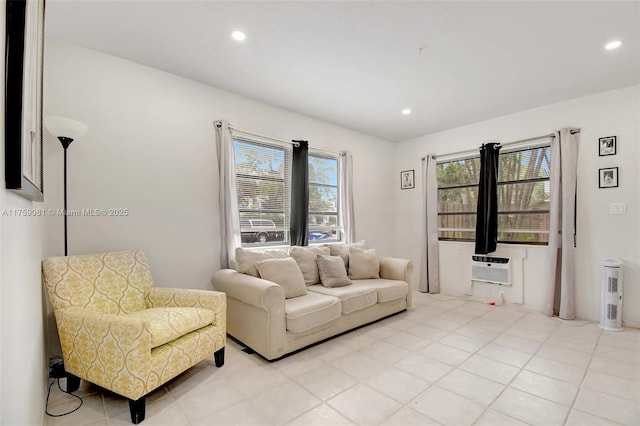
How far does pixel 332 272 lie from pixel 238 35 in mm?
2461

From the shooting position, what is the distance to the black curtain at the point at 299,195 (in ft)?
12.5

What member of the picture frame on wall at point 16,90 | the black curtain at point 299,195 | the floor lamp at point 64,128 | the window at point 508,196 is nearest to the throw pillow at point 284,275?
the black curtain at point 299,195

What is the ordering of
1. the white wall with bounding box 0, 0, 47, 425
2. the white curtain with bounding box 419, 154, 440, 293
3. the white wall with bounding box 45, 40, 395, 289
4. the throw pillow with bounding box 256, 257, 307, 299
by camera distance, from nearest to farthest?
the white wall with bounding box 0, 0, 47, 425
the white wall with bounding box 45, 40, 395, 289
the throw pillow with bounding box 256, 257, 307, 299
the white curtain with bounding box 419, 154, 440, 293

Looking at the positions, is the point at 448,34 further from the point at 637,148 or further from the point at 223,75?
the point at 637,148

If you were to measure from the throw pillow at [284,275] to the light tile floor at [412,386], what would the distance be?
1.81ft

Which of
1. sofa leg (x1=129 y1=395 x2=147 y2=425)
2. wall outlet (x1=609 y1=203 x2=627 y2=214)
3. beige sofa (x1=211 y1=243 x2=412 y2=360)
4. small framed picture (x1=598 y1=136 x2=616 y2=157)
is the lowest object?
sofa leg (x1=129 y1=395 x2=147 y2=425)

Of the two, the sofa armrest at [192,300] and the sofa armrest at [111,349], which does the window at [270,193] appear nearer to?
the sofa armrest at [192,300]

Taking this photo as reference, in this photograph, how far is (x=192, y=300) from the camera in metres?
2.36

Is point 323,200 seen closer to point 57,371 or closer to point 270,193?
point 270,193

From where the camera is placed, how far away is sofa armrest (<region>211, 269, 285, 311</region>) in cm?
244

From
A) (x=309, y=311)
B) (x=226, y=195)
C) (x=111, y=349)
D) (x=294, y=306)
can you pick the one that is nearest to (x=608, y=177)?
(x=309, y=311)

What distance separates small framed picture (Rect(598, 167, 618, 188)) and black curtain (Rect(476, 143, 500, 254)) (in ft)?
3.54

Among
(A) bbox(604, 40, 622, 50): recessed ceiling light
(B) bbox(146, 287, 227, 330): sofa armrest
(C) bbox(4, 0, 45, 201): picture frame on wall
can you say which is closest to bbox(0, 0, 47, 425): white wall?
(C) bbox(4, 0, 45, 201): picture frame on wall

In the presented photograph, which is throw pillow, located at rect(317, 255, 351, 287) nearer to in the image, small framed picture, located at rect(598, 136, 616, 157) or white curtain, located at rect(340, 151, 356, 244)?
white curtain, located at rect(340, 151, 356, 244)
